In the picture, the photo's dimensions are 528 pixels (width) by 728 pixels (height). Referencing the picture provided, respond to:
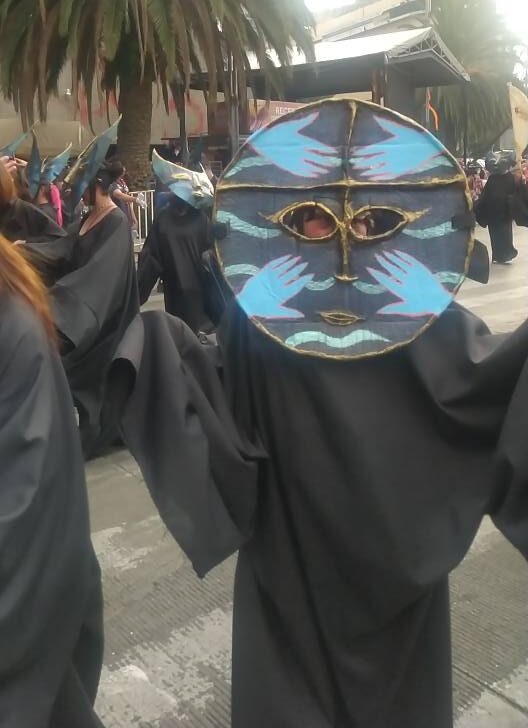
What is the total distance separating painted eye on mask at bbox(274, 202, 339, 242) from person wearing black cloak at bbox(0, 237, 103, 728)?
2.01 feet

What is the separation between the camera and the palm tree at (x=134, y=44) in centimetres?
1154

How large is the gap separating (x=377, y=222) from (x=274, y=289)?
30cm

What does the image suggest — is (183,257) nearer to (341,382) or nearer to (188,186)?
(188,186)

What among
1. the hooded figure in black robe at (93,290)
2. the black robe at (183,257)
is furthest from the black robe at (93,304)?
the black robe at (183,257)

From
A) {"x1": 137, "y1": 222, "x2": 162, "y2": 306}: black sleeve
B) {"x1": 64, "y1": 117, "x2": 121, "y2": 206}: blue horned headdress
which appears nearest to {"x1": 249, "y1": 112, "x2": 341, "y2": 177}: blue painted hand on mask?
{"x1": 64, "y1": 117, "x2": 121, "y2": 206}: blue horned headdress

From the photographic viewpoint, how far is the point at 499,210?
46.7 feet

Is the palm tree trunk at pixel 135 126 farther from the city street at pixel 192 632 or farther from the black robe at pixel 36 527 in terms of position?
the black robe at pixel 36 527

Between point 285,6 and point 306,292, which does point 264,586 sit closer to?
point 306,292

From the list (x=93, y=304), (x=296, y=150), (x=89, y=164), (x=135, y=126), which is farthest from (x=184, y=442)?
(x=135, y=126)

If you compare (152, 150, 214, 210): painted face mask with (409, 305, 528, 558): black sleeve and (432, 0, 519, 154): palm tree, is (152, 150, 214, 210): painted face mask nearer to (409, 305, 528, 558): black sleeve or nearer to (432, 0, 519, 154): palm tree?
(409, 305, 528, 558): black sleeve

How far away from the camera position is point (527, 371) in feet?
5.90

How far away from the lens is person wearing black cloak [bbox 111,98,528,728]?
1903 millimetres

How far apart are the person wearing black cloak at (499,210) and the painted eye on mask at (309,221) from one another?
12842 mm

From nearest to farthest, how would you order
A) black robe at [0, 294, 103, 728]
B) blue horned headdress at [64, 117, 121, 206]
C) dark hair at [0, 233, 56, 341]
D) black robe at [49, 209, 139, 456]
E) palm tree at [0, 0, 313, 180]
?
1. black robe at [0, 294, 103, 728]
2. dark hair at [0, 233, 56, 341]
3. black robe at [49, 209, 139, 456]
4. blue horned headdress at [64, 117, 121, 206]
5. palm tree at [0, 0, 313, 180]
